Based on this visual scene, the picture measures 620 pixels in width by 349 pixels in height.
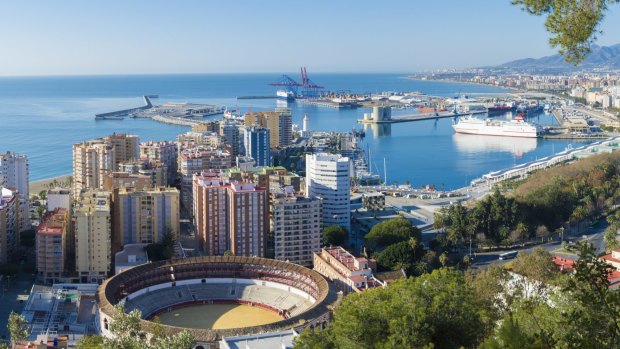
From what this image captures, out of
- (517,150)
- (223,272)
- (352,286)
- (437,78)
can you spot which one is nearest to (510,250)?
(352,286)

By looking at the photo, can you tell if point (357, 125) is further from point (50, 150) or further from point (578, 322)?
point (578, 322)

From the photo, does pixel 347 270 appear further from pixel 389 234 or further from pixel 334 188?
pixel 334 188

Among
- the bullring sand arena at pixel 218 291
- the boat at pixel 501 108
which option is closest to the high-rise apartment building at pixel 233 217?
the bullring sand arena at pixel 218 291

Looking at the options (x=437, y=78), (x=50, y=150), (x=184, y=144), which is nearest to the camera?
(x=184, y=144)

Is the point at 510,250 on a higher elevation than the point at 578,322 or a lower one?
lower

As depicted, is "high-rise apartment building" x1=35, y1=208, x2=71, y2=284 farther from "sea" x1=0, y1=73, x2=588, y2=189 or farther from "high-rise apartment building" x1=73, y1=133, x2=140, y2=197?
"sea" x1=0, y1=73, x2=588, y2=189

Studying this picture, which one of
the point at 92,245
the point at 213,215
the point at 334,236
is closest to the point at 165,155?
the point at 213,215
